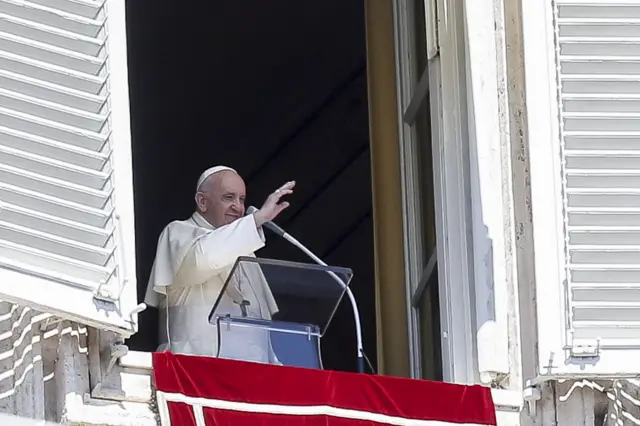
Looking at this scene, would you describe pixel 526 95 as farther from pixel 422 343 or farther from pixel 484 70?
pixel 422 343

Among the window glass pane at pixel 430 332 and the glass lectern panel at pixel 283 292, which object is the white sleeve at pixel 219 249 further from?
the window glass pane at pixel 430 332

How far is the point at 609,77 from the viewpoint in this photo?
506 centimetres

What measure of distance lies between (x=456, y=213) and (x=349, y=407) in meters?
0.68

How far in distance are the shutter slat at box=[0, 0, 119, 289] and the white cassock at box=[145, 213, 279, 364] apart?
0.73m

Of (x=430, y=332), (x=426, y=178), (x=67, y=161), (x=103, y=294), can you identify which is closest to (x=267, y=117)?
(x=426, y=178)

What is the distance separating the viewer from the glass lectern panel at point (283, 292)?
512 cm

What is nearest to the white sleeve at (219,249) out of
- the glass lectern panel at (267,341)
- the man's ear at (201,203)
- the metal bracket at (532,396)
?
the glass lectern panel at (267,341)

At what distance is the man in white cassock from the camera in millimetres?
5348

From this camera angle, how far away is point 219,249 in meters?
5.36

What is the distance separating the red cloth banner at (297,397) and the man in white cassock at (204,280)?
52 centimetres

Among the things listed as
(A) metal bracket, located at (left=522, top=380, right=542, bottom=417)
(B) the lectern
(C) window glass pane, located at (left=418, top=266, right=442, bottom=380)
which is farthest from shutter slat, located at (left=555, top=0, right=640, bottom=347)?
(C) window glass pane, located at (left=418, top=266, right=442, bottom=380)

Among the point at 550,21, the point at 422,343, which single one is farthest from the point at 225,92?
the point at 550,21

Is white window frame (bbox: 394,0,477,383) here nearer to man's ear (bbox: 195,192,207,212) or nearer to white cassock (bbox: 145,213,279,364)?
white cassock (bbox: 145,213,279,364)

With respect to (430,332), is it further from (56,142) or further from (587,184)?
(56,142)
